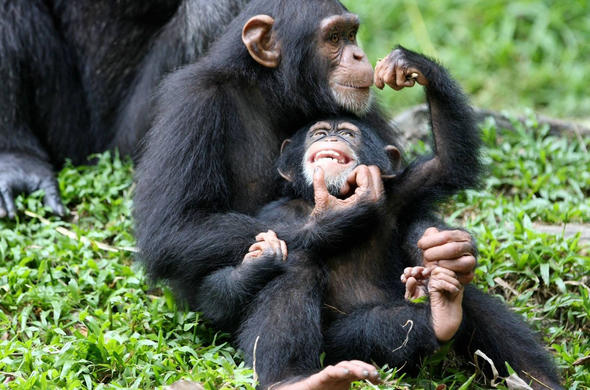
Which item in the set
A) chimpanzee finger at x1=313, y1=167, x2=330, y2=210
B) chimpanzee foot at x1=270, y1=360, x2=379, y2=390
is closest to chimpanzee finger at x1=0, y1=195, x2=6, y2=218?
chimpanzee finger at x1=313, y1=167, x2=330, y2=210

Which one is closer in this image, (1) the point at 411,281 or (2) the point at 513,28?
(1) the point at 411,281

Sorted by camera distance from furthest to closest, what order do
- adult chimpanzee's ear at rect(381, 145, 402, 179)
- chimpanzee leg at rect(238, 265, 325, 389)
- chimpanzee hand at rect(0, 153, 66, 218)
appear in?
chimpanzee hand at rect(0, 153, 66, 218), adult chimpanzee's ear at rect(381, 145, 402, 179), chimpanzee leg at rect(238, 265, 325, 389)

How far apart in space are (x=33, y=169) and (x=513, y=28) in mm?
5898

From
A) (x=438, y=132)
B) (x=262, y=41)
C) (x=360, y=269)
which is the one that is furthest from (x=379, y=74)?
(x=360, y=269)

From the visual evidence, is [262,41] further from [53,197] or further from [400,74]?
[53,197]

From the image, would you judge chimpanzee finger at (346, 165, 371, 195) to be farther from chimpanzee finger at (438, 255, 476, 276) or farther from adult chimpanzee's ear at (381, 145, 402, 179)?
chimpanzee finger at (438, 255, 476, 276)

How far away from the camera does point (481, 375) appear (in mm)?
4465

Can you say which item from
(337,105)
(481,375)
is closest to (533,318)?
(481,375)

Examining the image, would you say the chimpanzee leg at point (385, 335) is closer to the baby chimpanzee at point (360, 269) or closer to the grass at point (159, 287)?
the baby chimpanzee at point (360, 269)

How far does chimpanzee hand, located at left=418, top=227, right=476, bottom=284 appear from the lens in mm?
4055

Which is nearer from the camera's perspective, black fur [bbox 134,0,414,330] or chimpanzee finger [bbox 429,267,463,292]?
chimpanzee finger [bbox 429,267,463,292]

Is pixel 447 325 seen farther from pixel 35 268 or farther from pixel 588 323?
pixel 35 268

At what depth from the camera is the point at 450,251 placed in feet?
13.3

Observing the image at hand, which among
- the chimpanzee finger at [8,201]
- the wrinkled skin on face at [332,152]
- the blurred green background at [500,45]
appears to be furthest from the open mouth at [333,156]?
the blurred green background at [500,45]
